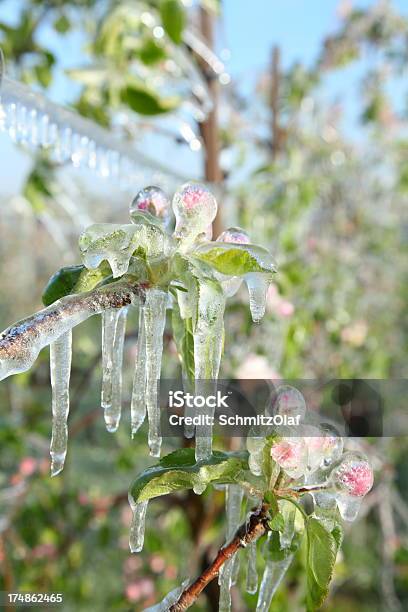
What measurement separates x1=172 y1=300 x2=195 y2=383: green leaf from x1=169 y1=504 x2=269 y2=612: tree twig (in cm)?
7

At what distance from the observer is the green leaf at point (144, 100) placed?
947mm

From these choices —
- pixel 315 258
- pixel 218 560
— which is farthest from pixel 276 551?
pixel 315 258

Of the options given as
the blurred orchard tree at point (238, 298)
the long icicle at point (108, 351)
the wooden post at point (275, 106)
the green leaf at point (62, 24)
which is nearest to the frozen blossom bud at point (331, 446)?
the long icicle at point (108, 351)

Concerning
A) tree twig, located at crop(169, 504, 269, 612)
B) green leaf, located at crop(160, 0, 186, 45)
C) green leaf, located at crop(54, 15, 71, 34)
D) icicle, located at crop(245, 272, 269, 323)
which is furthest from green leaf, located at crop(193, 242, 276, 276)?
green leaf, located at crop(54, 15, 71, 34)

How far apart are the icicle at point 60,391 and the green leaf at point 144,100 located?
70 cm

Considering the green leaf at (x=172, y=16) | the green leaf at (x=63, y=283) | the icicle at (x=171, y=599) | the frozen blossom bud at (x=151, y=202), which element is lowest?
the icicle at (x=171, y=599)

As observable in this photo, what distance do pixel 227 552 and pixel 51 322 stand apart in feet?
A: 0.45

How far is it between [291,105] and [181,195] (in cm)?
168

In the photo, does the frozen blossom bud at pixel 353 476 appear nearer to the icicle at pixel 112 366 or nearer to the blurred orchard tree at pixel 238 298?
the icicle at pixel 112 366

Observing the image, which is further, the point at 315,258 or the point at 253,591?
the point at 315,258

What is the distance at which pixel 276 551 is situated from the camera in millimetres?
347

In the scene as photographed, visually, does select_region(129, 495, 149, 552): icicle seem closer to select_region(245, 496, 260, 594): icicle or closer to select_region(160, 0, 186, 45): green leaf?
select_region(245, 496, 260, 594): icicle

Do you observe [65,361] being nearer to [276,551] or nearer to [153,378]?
[153,378]

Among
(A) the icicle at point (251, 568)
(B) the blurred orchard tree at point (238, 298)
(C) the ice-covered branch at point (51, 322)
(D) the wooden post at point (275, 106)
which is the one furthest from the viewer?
(D) the wooden post at point (275, 106)
